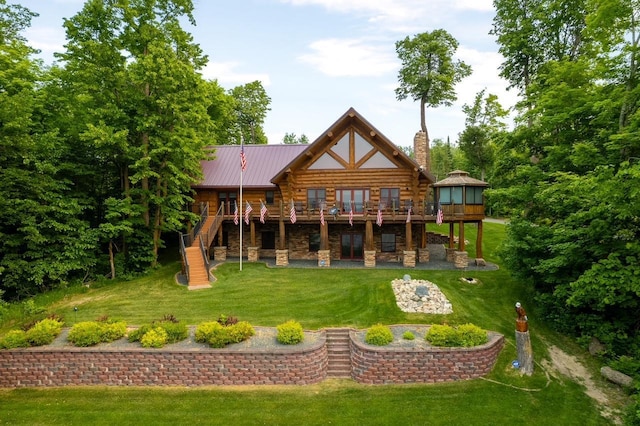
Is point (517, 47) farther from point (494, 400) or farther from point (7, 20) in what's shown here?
point (7, 20)

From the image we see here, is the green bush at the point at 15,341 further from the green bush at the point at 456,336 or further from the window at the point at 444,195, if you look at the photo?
the window at the point at 444,195

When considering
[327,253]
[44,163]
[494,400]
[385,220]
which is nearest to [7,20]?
[44,163]

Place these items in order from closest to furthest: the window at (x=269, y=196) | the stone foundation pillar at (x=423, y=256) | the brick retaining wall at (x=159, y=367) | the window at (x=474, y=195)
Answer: the brick retaining wall at (x=159, y=367) → the window at (x=474, y=195) → the stone foundation pillar at (x=423, y=256) → the window at (x=269, y=196)

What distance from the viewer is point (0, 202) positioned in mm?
15797

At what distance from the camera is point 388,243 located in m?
23.6

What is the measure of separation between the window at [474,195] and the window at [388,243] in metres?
5.50

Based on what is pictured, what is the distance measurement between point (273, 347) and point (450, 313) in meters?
7.70

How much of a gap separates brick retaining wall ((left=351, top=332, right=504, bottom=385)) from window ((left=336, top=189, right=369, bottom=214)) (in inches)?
480

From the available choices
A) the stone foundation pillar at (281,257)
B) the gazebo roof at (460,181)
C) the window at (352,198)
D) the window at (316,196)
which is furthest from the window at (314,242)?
the gazebo roof at (460,181)

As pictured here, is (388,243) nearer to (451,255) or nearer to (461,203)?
(451,255)

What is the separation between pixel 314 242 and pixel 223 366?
13.6 meters

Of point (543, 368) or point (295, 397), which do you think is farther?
point (543, 368)

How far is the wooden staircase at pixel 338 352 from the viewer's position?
464 inches

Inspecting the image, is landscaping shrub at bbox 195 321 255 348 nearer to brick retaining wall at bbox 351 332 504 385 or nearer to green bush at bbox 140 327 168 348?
green bush at bbox 140 327 168 348
